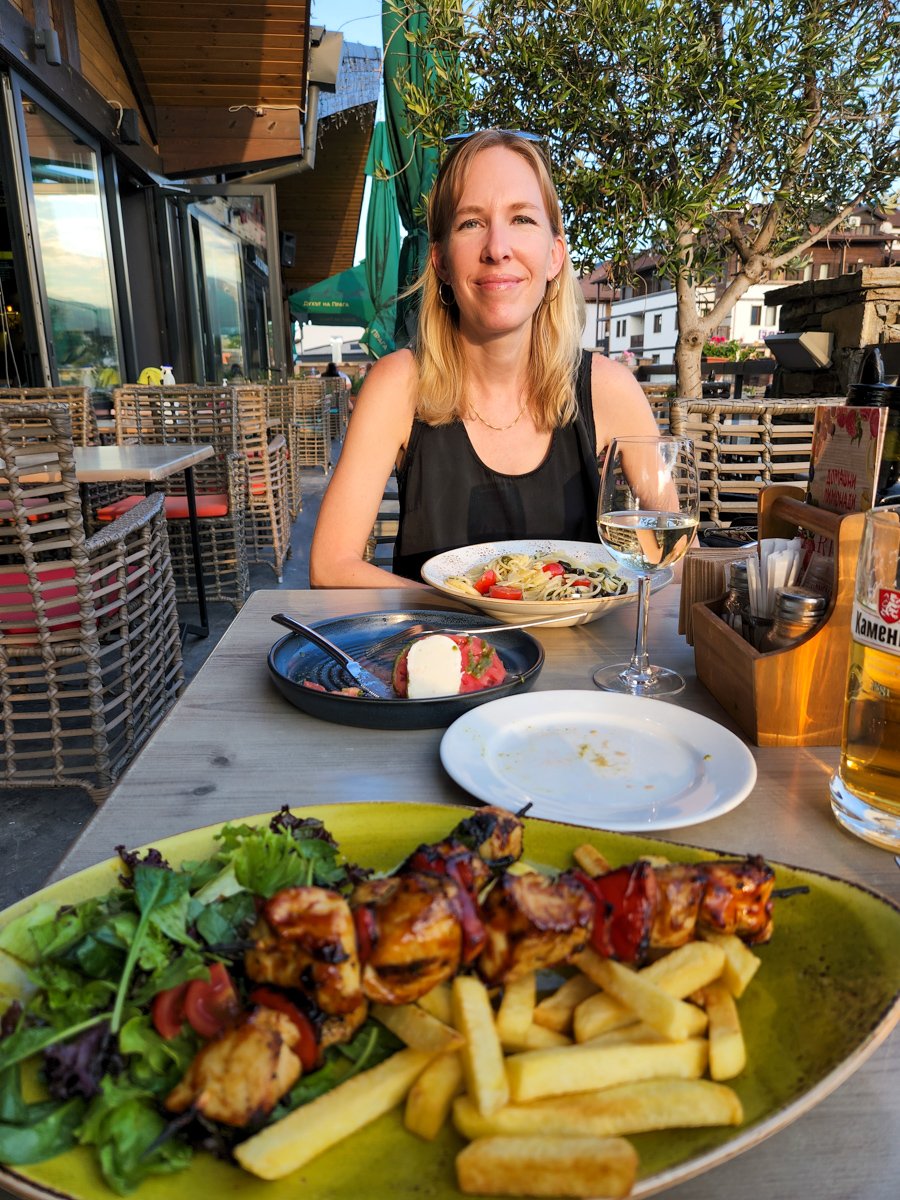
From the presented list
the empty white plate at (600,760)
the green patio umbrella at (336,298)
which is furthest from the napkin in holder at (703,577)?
the green patio umbrella at (336,298)

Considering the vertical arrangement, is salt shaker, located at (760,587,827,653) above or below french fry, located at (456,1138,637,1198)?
above

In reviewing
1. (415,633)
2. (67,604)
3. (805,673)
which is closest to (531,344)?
(415,633)

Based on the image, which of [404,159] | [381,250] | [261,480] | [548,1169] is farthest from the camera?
[261,480]

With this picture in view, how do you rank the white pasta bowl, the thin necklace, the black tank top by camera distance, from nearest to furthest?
1. the white pasta bowl
2. the black tank top
3. the thin necklace

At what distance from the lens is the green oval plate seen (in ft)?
1.59

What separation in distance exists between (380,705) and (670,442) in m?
0.66

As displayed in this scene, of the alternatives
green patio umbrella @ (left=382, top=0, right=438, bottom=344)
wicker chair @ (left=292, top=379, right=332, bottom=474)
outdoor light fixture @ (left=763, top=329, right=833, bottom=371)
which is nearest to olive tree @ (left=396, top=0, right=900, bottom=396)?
green patio umbrella @ (left=382, top=0, right=438, bottom=344)

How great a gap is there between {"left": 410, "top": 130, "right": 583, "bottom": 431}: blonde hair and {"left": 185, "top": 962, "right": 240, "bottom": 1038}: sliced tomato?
226 centimetres

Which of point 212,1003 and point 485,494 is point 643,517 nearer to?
point 212,1003

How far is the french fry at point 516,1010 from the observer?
1.93 ft

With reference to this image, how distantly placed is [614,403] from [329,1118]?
262 cm

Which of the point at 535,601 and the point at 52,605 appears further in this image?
the point at 52,605

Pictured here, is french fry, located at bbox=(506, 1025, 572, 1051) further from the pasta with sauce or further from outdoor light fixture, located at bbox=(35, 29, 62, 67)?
outdoor light fixture, located at bbox=(35, 29, 62, 67)

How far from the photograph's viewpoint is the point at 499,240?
2.39m
